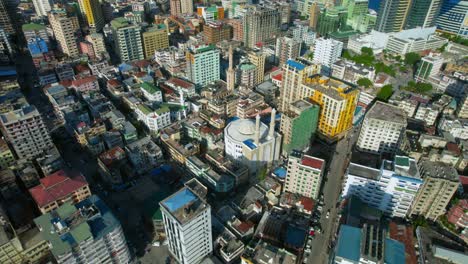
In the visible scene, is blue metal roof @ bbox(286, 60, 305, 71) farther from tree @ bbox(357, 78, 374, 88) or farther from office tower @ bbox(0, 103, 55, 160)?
office tower @ bbox(0, 103, 55, 160)

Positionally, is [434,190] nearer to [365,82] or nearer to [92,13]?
[365,82]

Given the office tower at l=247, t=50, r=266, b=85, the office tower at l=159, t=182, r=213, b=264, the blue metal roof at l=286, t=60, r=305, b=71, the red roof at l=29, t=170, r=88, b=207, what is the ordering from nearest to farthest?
the office tower at l=159, t=182, r=213, b=264
the red roof at l=29, t=170, r=88, b=207
the blue metal roof at l=286, t=60, r=305, b=71
the office tower at l=247, t=50, r=266, b=85

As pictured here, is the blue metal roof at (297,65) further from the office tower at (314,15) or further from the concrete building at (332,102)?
the office tower at (314,15)

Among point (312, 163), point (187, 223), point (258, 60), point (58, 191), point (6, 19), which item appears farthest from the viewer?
point (6, 19)

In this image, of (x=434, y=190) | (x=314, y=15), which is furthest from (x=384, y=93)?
(x=314, y=15)

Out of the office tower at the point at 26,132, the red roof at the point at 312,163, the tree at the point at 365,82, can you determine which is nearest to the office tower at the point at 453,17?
the tree at the point at 365,82

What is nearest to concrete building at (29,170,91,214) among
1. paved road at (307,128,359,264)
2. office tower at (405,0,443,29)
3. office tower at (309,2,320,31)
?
paved road at (307,128,359,264)
